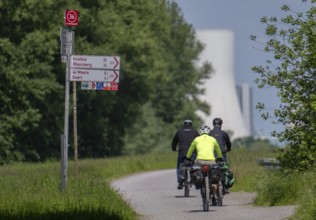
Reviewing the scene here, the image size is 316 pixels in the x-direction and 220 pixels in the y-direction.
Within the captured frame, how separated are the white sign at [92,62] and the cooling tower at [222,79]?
84.9 m

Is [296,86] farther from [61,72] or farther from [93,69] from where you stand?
[61,72]

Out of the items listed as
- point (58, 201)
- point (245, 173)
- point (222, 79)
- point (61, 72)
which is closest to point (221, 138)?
point (58, 201)

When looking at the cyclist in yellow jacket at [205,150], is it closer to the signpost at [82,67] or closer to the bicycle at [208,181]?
the bicycle at [208,181]

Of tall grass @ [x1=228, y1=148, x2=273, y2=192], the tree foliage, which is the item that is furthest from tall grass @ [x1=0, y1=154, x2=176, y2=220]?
the tree foliage

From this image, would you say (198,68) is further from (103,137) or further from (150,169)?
(150,169)

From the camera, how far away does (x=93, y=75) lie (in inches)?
797

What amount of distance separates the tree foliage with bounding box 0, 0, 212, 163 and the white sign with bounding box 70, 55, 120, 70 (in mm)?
27536

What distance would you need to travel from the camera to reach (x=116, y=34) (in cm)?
5838

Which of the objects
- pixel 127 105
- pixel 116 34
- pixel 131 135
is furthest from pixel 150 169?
pixel 131 135

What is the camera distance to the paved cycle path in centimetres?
1694

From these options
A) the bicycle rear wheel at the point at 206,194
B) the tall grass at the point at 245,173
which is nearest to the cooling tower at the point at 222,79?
the tall grass at the point at 245,173

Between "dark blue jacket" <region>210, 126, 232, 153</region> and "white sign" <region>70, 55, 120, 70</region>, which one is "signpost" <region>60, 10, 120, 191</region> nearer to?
"white sign" <region>70, 55, 120, 70</region>

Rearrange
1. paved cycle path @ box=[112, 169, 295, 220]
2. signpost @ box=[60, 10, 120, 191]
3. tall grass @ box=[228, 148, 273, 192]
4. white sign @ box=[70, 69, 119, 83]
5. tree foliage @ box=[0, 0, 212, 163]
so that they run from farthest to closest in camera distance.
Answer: tree foliage @ box=[0, 0, 212, 163] → tall grass @ box=[228, 148, 273, 192] → white sign @ box=[70, 69, 119, 83] → signpost @ box=[60, 10, 120, 191] → paved cycle path @ box=[112, 169, 295, 220]

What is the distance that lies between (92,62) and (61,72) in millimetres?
36412
